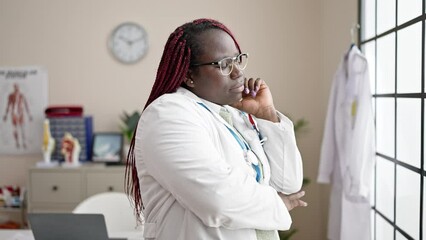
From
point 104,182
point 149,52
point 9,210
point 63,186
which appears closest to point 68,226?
point 104,182

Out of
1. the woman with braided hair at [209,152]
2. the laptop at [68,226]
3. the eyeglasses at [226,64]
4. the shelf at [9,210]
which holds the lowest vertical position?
the shelf at [9,210]

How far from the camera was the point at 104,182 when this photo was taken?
→ 3.96 m

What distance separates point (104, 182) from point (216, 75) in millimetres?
2802

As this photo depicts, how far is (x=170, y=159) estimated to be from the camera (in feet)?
3.91

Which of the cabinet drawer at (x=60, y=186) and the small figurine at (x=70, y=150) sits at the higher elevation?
the small figurine at (x=70, y=150)

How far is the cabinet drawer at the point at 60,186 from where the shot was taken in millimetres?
4004

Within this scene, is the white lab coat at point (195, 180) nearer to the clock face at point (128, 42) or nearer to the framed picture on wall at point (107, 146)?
the framed picture on wall at point (107, 146)

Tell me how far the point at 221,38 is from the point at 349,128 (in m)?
2.03

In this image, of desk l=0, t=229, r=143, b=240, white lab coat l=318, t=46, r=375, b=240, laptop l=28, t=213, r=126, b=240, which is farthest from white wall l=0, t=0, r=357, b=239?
laptop l=28, t=213, r=126, b=240

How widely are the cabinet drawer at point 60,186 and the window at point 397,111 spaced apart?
2.07 m

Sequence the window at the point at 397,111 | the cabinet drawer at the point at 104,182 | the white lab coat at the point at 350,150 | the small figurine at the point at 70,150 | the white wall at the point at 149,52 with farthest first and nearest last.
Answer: the white wall at the point at 149,52, the small figurine at the point at 70,150, the cabinet drawer at the point at 104,182, the white lab coat at the point at 350,150, the window at the point at 397,111

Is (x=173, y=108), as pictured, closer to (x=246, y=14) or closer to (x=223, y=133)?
(x=223, y=133)

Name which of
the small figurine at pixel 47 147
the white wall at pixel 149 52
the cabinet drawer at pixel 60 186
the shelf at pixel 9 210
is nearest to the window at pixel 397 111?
the white wall at pixel 149 52

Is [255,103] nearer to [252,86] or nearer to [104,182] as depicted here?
[252,86]
